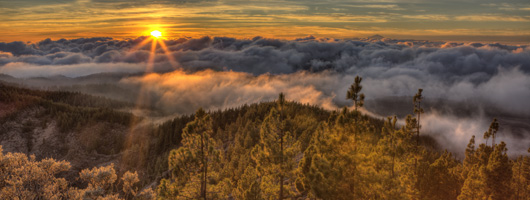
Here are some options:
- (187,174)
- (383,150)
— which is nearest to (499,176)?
(383,150)

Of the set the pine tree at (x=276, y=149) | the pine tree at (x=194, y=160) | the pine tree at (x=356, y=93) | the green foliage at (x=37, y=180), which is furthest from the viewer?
the green foliage at (x=37, y=180)

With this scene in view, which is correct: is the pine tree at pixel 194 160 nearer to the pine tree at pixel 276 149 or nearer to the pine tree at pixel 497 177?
the pine tree at pixel 276 149

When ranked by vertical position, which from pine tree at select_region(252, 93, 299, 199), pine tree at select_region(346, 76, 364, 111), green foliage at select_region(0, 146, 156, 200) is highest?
pine tree at select_region(346, 76, 364, 111)

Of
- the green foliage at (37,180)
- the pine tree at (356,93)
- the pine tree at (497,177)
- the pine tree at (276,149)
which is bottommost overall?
the pine tree at (497,177)

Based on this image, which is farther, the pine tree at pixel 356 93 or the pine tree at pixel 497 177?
the pine tree at pixel 497 177

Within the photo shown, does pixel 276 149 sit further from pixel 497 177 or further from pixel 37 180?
pixel 497 177

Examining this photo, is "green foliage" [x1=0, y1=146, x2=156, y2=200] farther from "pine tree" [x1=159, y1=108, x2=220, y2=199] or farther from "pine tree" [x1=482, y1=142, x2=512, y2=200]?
"pine tree" [x1=482, y1=142, x2=512, y2=200]

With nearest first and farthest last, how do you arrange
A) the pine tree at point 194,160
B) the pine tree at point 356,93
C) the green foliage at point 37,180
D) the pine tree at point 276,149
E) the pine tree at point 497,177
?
the pine tree at point 194,160
the pine tree at point 356,93
the pine tree at point 276,149
the green foliage at point 37,180
the pine tree at point 497,177

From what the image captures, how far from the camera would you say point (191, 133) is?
32125 mm

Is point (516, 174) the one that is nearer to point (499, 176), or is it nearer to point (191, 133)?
point (499, 176)

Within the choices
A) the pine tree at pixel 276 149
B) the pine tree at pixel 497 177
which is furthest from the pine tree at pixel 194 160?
the pine tree at pixel 497 177

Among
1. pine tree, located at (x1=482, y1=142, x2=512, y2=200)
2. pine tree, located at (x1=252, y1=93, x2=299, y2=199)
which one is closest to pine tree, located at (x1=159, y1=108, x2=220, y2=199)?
pine tree, located at (x1=252, y1=93, x2=299, y2=199)

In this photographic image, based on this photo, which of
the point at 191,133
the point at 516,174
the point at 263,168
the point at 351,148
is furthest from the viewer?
the point at 516,174

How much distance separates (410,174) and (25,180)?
161 feet
